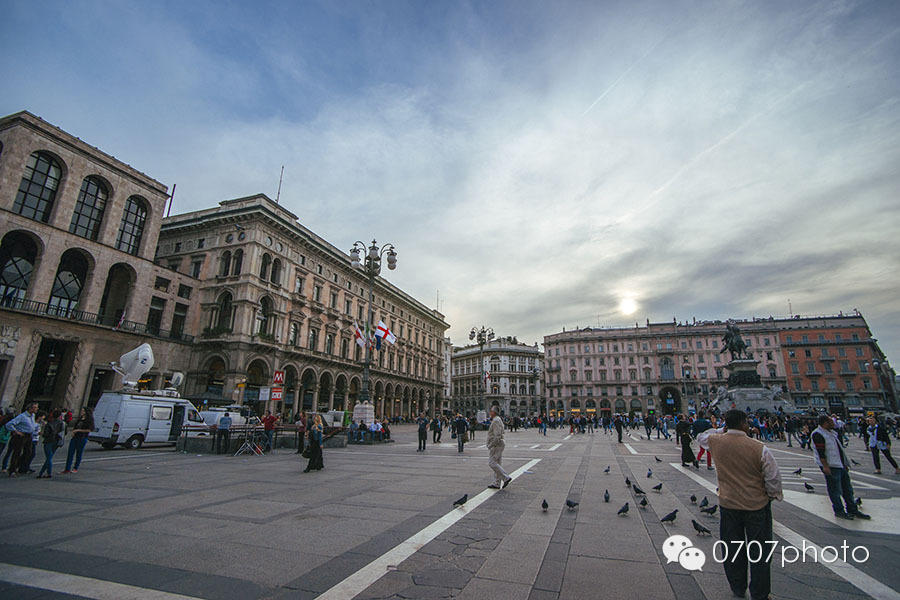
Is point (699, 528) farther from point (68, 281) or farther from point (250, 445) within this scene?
point (68, 281)

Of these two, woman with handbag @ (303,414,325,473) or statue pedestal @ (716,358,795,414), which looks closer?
woman with handbag @ (303,414,325,473)

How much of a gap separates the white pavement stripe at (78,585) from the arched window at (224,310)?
116ft

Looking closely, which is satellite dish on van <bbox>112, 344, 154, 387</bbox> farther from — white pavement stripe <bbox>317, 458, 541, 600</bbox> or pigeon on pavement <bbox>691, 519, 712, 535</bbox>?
pigeon on pavement <bbox>691, 519, 712, 535</bbox>

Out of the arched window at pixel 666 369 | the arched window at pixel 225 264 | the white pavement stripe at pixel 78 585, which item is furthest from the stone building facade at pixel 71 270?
the arched window at pixel 666 369

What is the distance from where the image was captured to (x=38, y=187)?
91.0 ft

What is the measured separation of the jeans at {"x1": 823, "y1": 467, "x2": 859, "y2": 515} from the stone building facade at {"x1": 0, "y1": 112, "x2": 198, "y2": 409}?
36399mm

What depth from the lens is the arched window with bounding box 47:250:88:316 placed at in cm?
2902

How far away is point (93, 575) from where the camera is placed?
13.3 feet

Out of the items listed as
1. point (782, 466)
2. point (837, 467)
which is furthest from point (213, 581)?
point (782, 466)

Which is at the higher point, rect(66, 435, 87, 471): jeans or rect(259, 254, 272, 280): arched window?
rect(259, 254, 272, 280): arched window

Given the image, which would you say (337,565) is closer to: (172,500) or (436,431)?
(172,500)

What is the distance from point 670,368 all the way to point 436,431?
68.4m

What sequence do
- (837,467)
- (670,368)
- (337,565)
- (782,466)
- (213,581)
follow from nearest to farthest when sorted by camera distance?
1. (213,581)
2. (337,565)
3. (837,467)
4. (782,466)
5. (670,368)

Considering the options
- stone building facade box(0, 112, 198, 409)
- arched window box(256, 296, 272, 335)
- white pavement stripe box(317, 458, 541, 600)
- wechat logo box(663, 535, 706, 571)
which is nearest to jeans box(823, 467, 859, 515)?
wechat logo box(663, 535, 706, 571)
